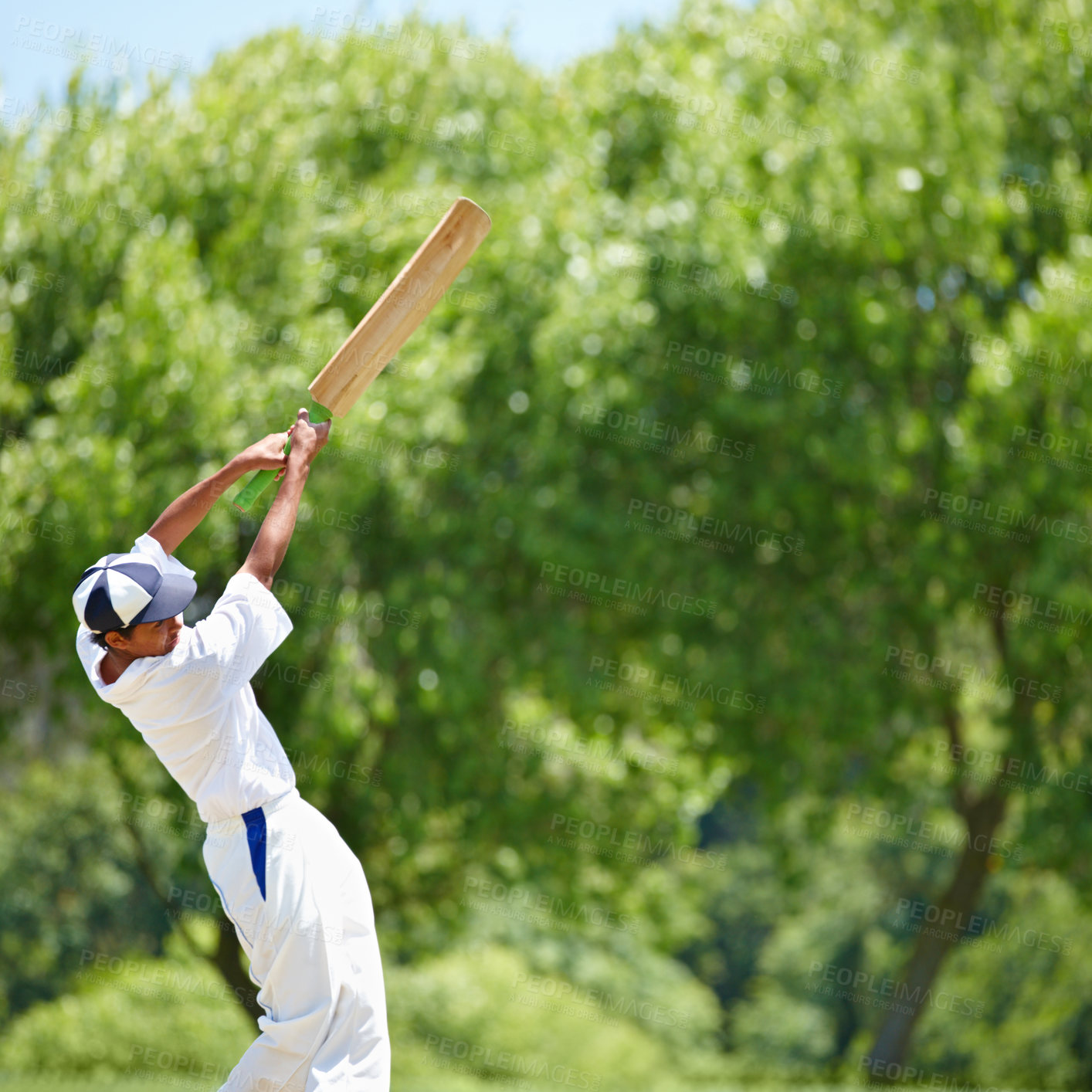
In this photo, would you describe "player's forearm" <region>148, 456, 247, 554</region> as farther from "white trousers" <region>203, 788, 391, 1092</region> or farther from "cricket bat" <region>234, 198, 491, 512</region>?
"white trousers" <region>203, 788, 391, 1092</region>

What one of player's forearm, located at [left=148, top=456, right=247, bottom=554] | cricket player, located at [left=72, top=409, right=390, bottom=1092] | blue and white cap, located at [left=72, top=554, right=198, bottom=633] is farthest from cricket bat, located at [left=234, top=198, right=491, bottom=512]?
blue and white cap, located at [left=72, top=554, right=198, bottom=633]

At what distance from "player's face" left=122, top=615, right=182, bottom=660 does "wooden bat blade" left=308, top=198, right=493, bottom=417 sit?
950mm

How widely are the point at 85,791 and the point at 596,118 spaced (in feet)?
36.5

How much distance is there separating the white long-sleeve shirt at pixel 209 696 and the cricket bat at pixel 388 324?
1.50 ft

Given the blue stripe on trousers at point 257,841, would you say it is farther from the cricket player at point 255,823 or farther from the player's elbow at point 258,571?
the player's elbow at point 258,571

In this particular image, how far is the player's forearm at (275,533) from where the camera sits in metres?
3.63

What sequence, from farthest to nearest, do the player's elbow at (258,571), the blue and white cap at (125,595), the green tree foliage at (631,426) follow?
the green tree foliage at (631,426) < the player's elbow at (258,571) < the blue and white cap at (125,595)

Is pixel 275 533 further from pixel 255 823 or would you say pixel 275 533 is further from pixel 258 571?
pixel 255 823

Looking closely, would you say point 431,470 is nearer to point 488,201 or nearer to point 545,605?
point 545,605

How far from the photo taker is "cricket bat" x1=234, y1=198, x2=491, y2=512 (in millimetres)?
3914

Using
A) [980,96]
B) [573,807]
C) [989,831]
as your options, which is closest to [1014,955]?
[989,831]

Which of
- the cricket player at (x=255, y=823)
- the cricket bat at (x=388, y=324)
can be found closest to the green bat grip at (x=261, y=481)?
the cricket bat at (x=388, y=324)

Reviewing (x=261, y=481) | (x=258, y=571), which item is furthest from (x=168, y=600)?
(x=261, y=481)

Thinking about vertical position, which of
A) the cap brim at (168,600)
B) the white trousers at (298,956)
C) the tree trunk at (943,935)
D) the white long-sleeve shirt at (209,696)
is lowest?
the tree trunk at (943,935)
